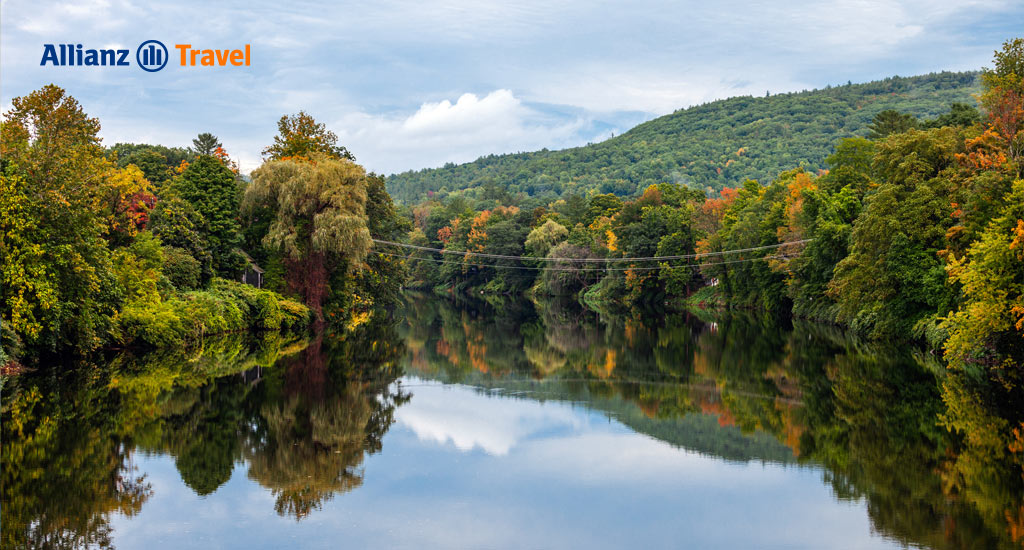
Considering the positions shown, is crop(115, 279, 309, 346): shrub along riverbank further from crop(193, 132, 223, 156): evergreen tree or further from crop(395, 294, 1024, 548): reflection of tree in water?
crop(193, 132, 223, 156): evergreen tree

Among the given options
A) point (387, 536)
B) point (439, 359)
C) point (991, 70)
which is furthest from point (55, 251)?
point (991, 70)

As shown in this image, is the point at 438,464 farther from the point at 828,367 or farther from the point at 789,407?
the point at 828,367

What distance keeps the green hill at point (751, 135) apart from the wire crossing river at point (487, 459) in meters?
134

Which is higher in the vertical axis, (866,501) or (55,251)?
(55,251)

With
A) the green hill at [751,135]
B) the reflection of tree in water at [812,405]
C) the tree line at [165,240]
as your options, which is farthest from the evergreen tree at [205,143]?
the green hill at [751,135]

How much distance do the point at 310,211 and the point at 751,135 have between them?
5655 inches

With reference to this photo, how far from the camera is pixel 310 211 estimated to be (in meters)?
44.4

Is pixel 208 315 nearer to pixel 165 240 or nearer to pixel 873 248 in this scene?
pixel 165 240

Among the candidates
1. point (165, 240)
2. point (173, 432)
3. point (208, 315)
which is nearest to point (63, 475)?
point (173, 432)

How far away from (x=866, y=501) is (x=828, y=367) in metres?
17.5

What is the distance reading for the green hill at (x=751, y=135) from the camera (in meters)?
157

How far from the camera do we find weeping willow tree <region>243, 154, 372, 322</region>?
4275 cm

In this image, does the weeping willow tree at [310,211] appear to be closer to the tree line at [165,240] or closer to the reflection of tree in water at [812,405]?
the tree line at [165,240]

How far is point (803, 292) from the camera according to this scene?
5475 cm
